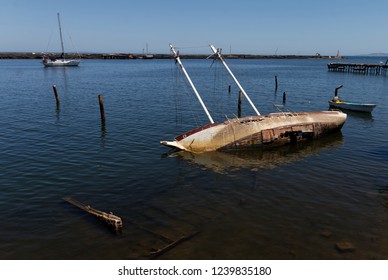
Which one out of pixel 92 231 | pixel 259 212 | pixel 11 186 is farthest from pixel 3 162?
pixel 259 212

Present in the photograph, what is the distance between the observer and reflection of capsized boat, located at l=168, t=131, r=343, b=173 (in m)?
25.1

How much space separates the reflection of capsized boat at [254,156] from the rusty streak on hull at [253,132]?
23.1 inches

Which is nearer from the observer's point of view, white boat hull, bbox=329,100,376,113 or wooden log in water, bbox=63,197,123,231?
wooden log in water, bbox=63,197,123,231

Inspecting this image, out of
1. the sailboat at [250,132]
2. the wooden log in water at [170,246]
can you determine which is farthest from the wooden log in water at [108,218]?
the sailboat at [250,132]

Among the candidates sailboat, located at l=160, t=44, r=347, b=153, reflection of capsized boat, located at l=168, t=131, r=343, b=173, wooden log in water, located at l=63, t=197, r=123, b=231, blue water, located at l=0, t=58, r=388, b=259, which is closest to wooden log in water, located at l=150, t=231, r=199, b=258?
blue water, located at l=0, t=58, r=388, b=259

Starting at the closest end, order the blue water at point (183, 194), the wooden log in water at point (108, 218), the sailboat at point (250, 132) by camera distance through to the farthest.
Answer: the blue water at point (183, 194) → the wooden log in water at point (108, 218) → the sailboat at point (250, 132)

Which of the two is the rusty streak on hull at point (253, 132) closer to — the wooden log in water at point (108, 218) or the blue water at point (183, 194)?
the blue water at point (183, 194)

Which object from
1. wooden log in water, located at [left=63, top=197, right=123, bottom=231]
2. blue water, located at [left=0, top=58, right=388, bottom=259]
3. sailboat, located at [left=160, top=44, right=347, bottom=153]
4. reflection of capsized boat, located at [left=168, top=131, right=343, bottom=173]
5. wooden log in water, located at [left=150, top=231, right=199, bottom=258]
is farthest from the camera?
sailboat, located at [left=160, top=44, right=347, bottom=153]

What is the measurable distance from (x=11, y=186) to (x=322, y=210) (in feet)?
65.9

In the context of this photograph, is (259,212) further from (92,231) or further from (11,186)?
(11,186)

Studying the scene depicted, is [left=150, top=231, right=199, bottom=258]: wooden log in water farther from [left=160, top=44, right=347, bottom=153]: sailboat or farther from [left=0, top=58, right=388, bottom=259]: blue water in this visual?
[left=160, top=44, right=347, bottom=153]: sailboat

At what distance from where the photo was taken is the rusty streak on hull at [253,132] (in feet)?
89.5

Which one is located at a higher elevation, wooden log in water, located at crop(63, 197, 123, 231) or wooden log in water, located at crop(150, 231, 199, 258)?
wooden log in water, located at crop(63, 197, 123, 231)

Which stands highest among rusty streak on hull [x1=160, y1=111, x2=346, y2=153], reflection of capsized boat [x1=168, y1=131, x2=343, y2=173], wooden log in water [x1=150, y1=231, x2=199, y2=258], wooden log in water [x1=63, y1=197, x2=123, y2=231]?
rusty streak on hull [x1=160, y1=111, x2=346, y2=153]
